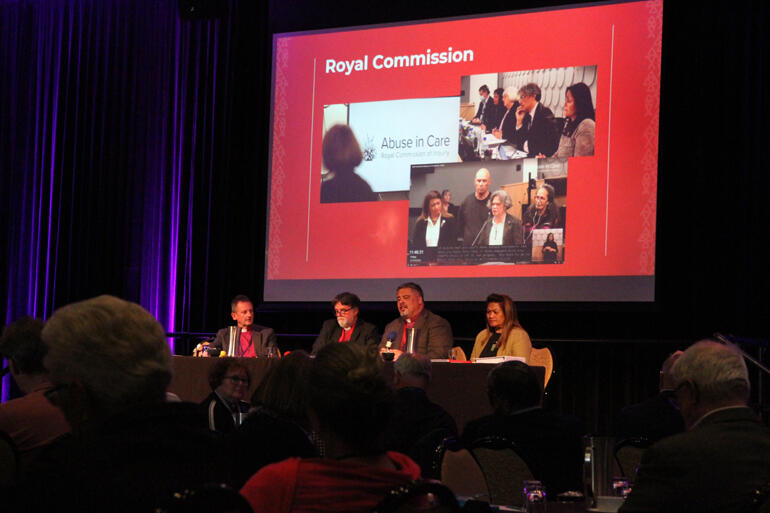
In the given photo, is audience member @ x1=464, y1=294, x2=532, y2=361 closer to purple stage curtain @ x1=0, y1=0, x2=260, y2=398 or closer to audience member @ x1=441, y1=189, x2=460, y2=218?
audience member @ x1=441, y1=189, x2=460, y2=218

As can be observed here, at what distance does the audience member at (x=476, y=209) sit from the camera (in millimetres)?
7480

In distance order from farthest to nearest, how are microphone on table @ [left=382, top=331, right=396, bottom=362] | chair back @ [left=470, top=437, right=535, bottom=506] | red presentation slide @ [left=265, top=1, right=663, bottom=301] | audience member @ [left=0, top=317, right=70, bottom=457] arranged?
red presentation slide @ [left=265, top=1, right=663, bottom=301] → microphone on table @ [left=382, top=331, right=396, bottom=362] → chair back @ [left=470, top=437, right=535, bottom=506] → audience member @ [left=0, top=317, right=70, bottom=457]

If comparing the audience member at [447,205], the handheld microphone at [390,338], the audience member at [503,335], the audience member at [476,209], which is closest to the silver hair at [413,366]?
the handheld microphone at [390,338]

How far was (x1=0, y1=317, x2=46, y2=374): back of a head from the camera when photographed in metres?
2.83

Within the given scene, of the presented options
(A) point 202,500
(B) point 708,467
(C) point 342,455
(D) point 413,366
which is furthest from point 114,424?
(D) point 413,366

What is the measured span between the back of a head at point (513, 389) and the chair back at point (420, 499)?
6.53ft

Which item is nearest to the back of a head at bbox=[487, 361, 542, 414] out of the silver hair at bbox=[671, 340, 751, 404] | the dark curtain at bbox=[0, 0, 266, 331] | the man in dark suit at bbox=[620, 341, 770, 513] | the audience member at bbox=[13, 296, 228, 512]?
the silver hair at bbox=[671, 340, 751, 404]

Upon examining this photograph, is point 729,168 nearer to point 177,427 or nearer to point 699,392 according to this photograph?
point 699,392

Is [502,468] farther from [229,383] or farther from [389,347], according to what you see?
[389,347]

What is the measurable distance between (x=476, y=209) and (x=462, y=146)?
53 cm

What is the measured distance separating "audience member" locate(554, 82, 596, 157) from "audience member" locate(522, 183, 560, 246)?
31 cm

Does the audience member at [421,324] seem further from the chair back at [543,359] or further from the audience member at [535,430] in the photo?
the audience member at [535,430]

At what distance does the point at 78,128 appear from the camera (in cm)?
920

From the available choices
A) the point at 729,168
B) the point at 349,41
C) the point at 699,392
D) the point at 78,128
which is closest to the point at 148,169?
the point at 78,128
